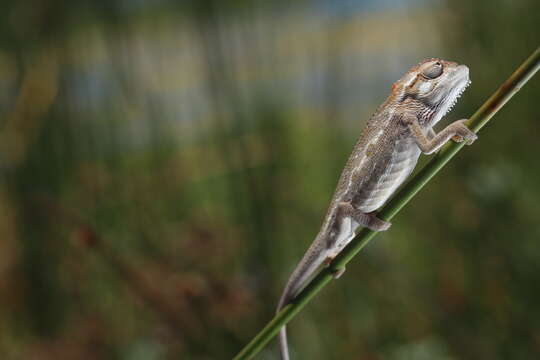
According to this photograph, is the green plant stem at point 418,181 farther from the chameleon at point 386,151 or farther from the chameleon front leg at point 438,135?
the chameleon at point 386,151

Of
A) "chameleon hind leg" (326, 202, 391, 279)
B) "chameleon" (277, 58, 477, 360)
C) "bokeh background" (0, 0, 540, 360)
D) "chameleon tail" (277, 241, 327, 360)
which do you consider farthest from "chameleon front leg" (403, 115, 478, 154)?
"bokeh background" (0, 0, 540, 360)

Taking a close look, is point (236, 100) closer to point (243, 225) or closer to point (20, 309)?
point (243, 225)

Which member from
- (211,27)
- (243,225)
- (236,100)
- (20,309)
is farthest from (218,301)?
(20,309)

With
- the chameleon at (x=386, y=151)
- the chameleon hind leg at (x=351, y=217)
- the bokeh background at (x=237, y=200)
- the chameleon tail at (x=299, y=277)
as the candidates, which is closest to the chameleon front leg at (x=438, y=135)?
the chameleon at (x=386, y=151)

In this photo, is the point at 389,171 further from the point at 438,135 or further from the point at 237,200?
the point at 237,200

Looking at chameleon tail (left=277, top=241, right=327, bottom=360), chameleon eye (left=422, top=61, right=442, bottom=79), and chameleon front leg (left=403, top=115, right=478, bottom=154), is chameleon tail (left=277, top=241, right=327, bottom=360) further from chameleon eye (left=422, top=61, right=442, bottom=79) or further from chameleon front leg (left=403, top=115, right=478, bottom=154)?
chameleon eye (left=422, top=61, right=442, bottom=79)

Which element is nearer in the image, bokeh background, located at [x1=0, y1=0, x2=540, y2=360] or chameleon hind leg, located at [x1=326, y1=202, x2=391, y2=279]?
chameleon hind leg, located at [x1=326, y1=202, x2=391, y2=279]
